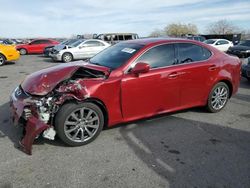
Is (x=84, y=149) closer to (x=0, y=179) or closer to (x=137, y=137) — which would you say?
(x=137, y=137)

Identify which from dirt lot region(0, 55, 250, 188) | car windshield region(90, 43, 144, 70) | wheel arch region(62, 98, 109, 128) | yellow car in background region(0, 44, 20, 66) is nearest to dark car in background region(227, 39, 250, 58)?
dirt lot region(0, 55, 250, 188)

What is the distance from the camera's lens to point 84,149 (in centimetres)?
387

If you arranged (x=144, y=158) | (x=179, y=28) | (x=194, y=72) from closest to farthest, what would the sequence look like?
1. (x=144, y=158)
2. (x=194, y=72)
3. (x=179, y=28)

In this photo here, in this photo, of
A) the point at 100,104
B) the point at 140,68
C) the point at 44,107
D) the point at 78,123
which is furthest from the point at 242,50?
Answer: the point at 44,107

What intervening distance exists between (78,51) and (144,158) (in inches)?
523

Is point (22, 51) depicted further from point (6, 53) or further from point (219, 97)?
point (219, 97)

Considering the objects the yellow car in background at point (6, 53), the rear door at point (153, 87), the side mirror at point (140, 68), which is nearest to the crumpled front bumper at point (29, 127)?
the rear door at point (153, 87)

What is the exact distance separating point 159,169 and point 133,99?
1337 millimetres

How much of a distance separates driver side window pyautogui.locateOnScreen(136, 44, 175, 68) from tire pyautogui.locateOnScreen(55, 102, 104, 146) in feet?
3.88

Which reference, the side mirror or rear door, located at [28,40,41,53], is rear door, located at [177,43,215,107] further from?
rear door, located at [28,40,41,53]

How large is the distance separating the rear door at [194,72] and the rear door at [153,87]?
17 centimetres

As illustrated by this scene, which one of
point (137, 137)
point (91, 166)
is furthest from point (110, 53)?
point (91, 166)

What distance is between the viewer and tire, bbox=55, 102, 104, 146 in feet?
12.4

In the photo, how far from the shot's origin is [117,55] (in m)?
4.71
